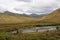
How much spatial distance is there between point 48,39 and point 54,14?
265 ft

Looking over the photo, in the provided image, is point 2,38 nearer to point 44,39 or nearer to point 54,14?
point 44,39

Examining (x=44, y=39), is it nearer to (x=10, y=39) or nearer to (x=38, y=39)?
(x=38, y=39)

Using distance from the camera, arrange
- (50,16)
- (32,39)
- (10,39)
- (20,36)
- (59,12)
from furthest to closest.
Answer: (59,12), (50,16), (32,39), (10,39), (20,36)

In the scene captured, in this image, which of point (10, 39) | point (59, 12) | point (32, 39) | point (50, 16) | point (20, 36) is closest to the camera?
point (20, 36)

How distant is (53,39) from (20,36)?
5906 millimetres

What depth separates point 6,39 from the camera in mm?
16391

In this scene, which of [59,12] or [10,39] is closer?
[10,39]

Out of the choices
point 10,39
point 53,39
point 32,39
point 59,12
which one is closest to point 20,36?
point 10,39

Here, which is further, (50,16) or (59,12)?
(59,12)

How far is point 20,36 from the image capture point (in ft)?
43.7

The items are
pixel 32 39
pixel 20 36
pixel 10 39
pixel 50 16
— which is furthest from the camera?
pixel 50 16

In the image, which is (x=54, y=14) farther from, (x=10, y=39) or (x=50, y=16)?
(x=10, y=39)

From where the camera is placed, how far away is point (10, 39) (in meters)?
16.2

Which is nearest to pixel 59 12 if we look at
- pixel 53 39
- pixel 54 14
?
pixel 54 14
